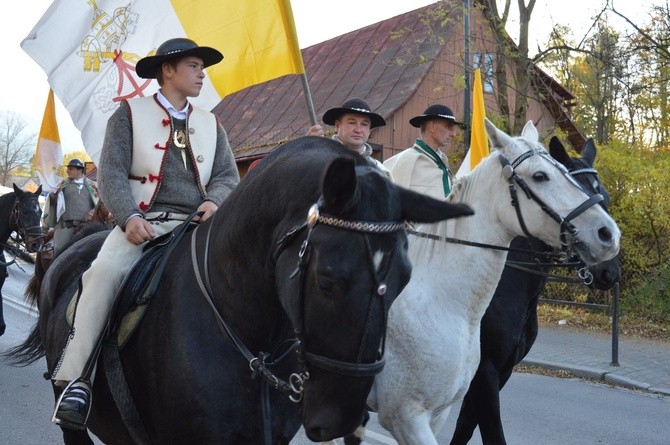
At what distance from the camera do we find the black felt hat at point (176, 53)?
135 inches

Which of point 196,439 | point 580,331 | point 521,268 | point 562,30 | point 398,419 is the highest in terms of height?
point 562,30

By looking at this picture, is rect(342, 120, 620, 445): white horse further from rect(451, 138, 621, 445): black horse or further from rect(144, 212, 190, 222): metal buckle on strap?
rect(144, 212, 190, 222): metal buckle on strap

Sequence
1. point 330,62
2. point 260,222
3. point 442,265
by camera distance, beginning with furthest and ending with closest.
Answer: point 330,62, point 442,265, point 260,222

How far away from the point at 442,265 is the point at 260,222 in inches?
73.8

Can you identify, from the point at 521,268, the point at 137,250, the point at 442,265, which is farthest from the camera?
the point at 521,268

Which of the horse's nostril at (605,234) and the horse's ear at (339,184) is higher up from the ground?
the horse's ear at (339,184)

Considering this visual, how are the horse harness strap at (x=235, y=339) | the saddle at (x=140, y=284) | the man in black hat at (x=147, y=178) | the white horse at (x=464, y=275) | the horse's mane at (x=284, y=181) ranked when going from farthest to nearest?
the white horse at (x=464, y=275) → the man in black hat at (x=147, y=178) → the saddle at (x=140, y=284) → the horse harness strap at (x=235, y=339) → the horse's mane at (x=284, y=181)

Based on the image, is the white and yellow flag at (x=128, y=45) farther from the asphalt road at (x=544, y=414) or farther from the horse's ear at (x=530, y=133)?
the asphalt road at (x=544, y=414)

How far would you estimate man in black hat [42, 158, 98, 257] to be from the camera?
1159 cm

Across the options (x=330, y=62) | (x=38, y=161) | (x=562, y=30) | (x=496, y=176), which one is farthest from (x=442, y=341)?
(x=330, y=62)

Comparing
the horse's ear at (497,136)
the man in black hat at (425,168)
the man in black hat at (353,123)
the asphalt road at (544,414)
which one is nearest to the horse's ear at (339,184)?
the horse's ear at (497,136)

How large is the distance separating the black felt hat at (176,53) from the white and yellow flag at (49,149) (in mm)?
4319

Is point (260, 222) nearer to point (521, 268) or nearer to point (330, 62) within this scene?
point (521, 268)

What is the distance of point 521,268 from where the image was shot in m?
4.77
